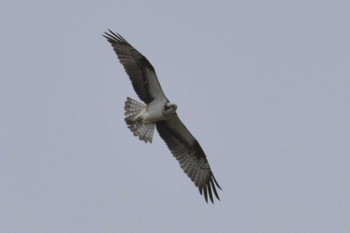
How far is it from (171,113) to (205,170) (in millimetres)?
1890

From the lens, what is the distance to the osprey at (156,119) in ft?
64.8

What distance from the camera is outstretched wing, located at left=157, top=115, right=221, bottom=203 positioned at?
2072 cm

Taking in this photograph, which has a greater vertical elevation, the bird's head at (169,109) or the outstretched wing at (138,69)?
Answer: the outstretched wing at (138,69)

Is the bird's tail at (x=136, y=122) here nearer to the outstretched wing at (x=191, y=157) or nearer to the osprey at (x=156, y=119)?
the osprey at (x=156, y=119)

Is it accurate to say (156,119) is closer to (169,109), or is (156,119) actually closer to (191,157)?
(169,109)

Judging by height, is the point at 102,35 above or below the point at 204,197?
above

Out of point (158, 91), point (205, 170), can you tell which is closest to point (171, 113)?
point (158, 91)

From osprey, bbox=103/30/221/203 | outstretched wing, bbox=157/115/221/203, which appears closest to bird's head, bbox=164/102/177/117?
osprey, bbox=103/30/221/203

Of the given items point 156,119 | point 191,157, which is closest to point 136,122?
point 156,119

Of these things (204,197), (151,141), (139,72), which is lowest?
(204,197)

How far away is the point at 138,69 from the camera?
1981 centimetres

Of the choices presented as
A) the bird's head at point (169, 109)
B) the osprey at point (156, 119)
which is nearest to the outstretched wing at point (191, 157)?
the osprey at point (156, 119)

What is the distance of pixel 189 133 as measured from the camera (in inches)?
812

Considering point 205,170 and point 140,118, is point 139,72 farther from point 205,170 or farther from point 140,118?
point 205,170
